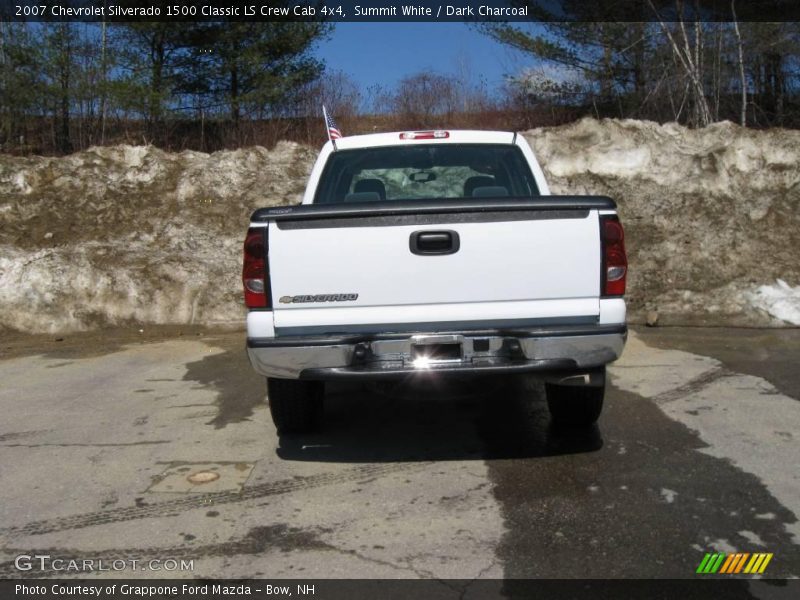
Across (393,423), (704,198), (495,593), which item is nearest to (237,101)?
(704,198)

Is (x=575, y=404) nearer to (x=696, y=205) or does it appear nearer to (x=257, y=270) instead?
(x=257, y=270)

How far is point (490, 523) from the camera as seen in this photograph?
3.80m

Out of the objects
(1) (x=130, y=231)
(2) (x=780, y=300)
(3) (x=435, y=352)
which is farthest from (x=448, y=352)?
(1) (x=130, y=231)

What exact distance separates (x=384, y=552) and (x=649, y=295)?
688 cm

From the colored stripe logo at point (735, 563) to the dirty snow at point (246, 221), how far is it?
6139 mm

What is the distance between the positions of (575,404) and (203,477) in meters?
2.33

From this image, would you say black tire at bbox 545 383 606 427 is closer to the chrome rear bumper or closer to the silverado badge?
the chrome rear bumper

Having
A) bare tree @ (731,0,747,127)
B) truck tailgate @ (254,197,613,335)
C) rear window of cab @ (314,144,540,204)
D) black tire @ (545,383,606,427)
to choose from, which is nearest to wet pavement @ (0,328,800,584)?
black tire @ (545,383,606,427)

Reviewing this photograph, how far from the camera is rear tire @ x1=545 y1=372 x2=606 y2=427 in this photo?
488 centimetres

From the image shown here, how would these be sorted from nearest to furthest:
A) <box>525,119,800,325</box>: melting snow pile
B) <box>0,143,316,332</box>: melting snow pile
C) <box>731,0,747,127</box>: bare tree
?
<box>525,119,800,325</box>: melting snow pile → <box>0,143,316,332</box>: melting snow pile → <box>731,0,747,127</box>: bare tree

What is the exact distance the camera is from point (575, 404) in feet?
16.2

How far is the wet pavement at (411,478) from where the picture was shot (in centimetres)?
352

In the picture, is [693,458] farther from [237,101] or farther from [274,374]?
[237,101]

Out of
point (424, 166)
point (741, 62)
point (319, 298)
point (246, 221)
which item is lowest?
point (319, 298)
